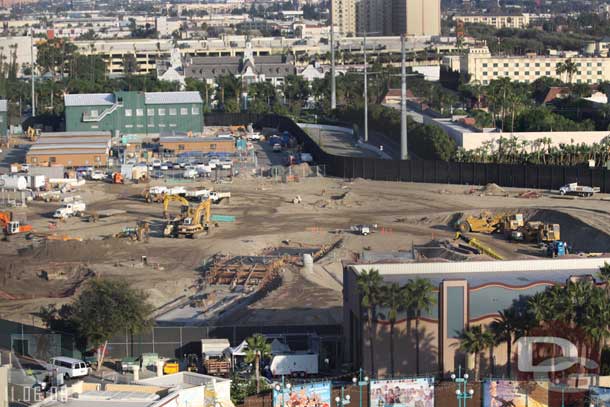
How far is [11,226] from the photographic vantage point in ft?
154

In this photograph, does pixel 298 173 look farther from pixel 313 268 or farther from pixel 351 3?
pixel 351 3

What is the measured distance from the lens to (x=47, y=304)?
3566cm

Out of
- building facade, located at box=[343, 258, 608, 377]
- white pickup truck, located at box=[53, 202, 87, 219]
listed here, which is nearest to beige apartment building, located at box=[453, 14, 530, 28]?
white pickup truck, located at box=[53, 202, 87, 219]

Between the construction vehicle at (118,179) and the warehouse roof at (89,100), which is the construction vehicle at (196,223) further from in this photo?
the warehouse roof at (89,100)

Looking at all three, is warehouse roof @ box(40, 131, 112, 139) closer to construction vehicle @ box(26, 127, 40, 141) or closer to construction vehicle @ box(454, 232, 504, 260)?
construction vehicle @ box(26, 127, 40, 141)

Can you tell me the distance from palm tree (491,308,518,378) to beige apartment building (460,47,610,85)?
2737 inches

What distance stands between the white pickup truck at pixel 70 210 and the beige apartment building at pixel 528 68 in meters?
48.1

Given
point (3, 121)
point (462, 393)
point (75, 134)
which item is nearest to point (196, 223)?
point (462, 393)

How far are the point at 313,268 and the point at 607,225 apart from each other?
404 inches

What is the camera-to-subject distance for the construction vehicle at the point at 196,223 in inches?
1802

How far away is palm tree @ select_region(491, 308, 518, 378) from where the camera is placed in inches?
1064

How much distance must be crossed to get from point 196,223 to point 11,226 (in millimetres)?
5834

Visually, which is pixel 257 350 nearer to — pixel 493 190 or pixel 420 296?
pixel 420 296

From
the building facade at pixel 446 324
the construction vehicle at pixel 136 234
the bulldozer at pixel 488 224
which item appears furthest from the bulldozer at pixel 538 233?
the building facade at pixel 446 324
